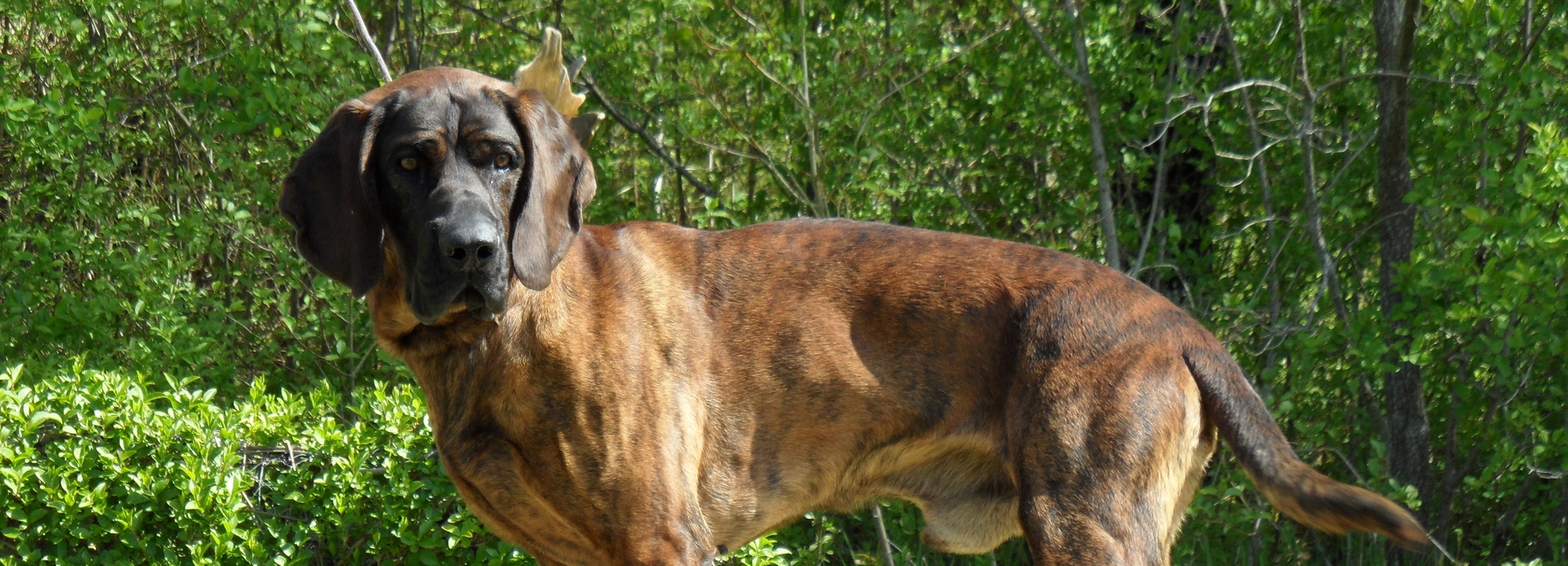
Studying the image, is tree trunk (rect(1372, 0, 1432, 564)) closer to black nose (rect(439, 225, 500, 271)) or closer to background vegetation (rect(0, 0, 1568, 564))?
background vegetation (rect(0, 0, 1568, 564))

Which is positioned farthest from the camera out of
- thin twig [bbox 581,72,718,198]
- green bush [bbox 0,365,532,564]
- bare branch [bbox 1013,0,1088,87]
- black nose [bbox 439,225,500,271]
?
thin twig [bbox 581,72,718,198]

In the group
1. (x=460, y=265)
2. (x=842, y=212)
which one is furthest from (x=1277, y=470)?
(x=842, y=212)

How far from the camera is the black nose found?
3.16m

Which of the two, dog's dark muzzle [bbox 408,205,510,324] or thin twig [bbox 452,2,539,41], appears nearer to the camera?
dog's dark muzzle [bbox 408,205,510,324]

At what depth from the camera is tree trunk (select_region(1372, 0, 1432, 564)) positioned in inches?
211

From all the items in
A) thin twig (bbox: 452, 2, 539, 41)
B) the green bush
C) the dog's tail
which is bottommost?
the green bush

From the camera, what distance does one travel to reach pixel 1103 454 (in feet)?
11.2

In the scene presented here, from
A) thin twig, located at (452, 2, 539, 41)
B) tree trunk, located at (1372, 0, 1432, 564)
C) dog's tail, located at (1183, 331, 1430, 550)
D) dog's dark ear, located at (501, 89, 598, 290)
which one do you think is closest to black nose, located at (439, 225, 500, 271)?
dog's dark ear, located at (501, 89, 598, 290)

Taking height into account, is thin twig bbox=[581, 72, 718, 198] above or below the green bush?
above

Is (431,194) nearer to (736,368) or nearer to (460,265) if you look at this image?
(460,265)

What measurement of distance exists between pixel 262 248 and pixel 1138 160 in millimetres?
4237

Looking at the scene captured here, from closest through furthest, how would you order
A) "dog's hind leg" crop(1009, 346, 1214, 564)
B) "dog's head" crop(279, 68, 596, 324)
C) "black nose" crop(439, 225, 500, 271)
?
1. "black nose" crop(439, 225, 500, 271)
2. "dog's head" crop(279, 68, 596, 324)
3. "dog's hind leg" crop(1009, 346, 1214, 564)

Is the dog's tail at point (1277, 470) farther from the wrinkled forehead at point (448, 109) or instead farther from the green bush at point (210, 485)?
the green bush at point (210, 485)

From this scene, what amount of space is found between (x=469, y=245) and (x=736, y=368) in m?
0.99
